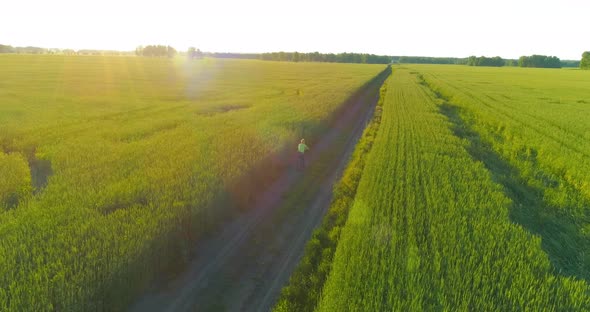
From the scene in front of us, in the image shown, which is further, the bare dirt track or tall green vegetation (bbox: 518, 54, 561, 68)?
tall green vegetation (bbox: 518, 54, 561, 68)

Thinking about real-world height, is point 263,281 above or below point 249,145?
below

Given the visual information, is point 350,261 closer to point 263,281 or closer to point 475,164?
point 263,281

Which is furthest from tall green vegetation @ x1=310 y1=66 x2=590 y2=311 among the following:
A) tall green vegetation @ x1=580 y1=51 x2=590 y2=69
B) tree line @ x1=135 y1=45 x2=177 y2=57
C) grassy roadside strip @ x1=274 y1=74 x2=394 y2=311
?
tree line @ x1=135 y1=45 x2=177 y2=57

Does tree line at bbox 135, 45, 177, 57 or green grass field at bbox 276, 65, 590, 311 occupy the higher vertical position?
tree line at bbox 135, 45, 177, 57

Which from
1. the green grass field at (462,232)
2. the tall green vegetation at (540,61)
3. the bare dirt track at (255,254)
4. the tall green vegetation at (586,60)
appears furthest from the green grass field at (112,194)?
the tall green vegetation at (540,61)

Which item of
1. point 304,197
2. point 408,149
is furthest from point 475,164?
point 304,197

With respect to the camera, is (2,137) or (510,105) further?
(510,105)

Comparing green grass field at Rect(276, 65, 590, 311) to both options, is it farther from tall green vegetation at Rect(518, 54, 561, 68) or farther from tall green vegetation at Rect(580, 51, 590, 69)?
tall green vegetation at Rect(518, 54, 561, 68)
